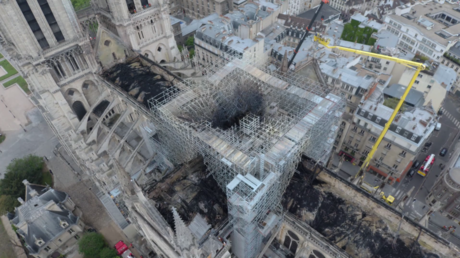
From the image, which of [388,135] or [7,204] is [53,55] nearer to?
[7,204]

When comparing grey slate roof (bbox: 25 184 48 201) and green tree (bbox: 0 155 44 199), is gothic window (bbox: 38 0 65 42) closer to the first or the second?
grey slate roof (bbox: 25 184 48 201)

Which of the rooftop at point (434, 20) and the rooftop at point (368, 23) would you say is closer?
the rooftop at point (434, 20)

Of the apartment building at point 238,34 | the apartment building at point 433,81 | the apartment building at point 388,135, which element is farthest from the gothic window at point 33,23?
the apartment building at point 433,81

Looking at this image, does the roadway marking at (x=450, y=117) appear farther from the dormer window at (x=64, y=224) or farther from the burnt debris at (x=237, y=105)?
the dormer window at (x=64, y=224)

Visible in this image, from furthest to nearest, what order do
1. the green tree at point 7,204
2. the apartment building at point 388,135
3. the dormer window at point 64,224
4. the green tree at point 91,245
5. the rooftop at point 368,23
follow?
the rooftop at point 368,23 < the apartment building at point 388,135 < the green tree at point 7,204 < the dormer window at point 64,224 < the green tree at point 91,245

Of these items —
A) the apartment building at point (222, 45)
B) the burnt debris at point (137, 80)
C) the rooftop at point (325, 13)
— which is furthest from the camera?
the rooftop at point (325, 13)

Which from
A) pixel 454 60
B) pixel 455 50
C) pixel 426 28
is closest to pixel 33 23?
pixel 454 60
